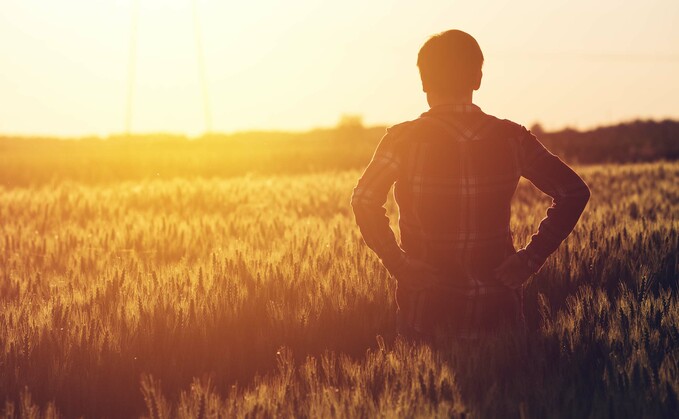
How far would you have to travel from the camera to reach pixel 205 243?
640 centimetres

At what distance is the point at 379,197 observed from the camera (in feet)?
11.1

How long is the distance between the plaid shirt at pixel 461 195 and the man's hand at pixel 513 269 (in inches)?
0.8

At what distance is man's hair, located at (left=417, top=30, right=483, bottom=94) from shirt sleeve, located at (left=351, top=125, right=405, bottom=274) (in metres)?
0.30

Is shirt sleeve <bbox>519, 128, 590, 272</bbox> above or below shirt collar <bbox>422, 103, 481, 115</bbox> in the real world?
below

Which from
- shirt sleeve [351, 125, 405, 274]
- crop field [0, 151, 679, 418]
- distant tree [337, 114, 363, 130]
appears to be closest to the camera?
crop field [0, 151, 679, 418]

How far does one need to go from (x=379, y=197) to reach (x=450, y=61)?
660 mm

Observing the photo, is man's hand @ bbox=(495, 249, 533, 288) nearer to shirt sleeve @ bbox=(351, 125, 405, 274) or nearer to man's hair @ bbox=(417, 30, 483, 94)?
shirt sleeve @ bbox=(351, 125, 405, 274)

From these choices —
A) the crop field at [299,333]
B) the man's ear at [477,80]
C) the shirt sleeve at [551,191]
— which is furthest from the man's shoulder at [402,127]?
the crop field at [299,333]

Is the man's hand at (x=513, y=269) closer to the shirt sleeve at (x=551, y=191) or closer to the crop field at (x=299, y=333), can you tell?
the shirt sleeve at (x=551, y=191)

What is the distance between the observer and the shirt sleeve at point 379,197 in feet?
11.0

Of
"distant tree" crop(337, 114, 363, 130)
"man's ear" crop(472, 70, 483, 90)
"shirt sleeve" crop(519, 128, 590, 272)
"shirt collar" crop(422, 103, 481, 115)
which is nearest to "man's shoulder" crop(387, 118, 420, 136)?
"shirt collar" crop(422, 103, 481, 115)

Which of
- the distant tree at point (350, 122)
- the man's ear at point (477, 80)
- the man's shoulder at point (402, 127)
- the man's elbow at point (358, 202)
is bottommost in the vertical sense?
the man's elbow at point (358, 202)

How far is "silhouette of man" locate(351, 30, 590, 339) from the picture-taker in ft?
11.0

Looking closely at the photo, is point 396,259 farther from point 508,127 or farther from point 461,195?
point 508,127
